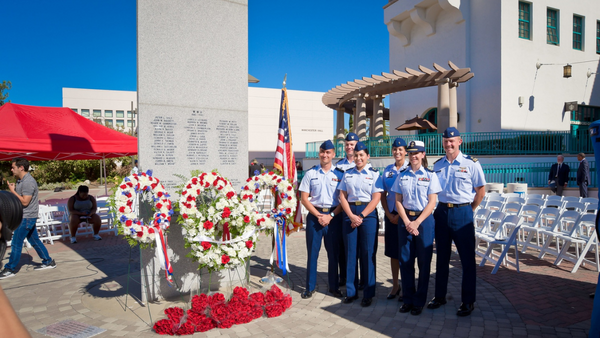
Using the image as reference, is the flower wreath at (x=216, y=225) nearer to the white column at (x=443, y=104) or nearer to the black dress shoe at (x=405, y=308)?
the black dress shoe at (x=405, y=308)

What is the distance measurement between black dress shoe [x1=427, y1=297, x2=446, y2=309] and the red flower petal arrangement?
68.5 inches

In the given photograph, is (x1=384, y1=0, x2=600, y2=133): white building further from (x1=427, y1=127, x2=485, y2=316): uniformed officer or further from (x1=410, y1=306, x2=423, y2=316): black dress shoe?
(x1=410, y1=306, x2=423, y2=316): black dress shoe

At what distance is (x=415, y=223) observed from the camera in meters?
4.46

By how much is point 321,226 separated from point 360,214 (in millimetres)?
606

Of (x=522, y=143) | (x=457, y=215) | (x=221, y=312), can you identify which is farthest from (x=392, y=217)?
(x=522, y=143)

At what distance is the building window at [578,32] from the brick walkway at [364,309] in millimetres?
23281

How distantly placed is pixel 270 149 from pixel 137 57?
4764 cm

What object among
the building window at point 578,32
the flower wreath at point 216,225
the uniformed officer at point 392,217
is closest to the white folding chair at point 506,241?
the uniformed officer at point 392,217

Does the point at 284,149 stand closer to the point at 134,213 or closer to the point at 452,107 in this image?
the point at 134,213

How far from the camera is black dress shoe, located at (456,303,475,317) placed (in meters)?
4.41

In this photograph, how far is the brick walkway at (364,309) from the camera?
13.3ft

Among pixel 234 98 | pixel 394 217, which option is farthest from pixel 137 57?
pixel 394 217

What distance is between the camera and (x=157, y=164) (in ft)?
16.7

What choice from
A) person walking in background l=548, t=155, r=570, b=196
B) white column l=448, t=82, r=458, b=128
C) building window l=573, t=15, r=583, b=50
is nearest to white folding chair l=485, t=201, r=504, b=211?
person walking in background l=548, t=155, r=570, b=196
